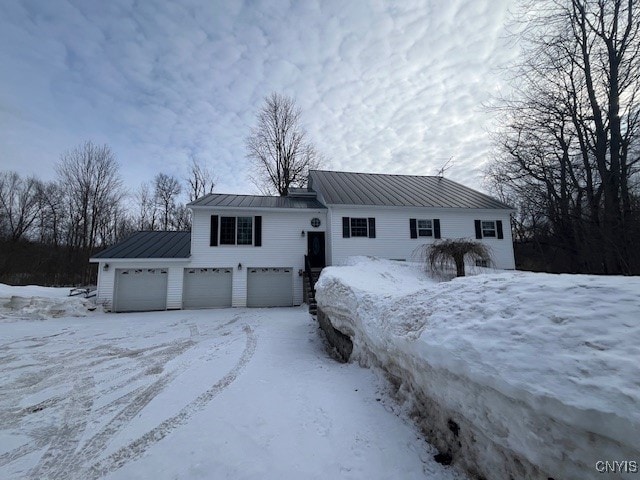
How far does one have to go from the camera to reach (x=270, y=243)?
14234mm

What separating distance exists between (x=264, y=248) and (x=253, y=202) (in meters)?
2.80

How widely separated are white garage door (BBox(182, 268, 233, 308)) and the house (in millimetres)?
47

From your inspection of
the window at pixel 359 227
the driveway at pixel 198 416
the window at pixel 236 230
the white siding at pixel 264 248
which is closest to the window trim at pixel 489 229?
the window at pixel 359 227

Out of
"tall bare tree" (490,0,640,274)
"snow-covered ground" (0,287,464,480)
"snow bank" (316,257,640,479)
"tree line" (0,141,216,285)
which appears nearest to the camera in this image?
"snow bank" (316,257,640,479)

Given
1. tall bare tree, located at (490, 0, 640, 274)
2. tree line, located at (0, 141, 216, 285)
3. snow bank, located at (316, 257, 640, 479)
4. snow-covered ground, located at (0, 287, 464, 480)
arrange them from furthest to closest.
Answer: tree line, located at (0, 141, 216, 285)
tall bare tree, located at (490, 0, 640, 274)
snow-covered ground, located at (0, 287, 464, 480)
snow bank, located at (316, 257, 640, 479)

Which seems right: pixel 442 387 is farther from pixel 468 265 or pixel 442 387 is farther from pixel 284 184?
pixel 284 184

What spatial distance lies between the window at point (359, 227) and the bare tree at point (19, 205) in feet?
87.6

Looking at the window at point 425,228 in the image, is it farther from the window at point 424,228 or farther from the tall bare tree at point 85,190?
the tall bare tree at point 85,190

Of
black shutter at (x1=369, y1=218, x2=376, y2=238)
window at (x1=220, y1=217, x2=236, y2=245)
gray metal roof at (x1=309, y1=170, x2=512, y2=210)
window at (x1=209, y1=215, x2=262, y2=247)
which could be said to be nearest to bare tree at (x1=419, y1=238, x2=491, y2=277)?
black shutter at (x1=369, y1=218, x2=376, y2=238)

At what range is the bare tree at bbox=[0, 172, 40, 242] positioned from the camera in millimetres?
21906

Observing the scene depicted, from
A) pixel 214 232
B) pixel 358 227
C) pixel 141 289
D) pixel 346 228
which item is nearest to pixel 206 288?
pixel 214 232

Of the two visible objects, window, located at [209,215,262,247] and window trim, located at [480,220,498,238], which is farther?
window trim, located at [480,220,498,238]

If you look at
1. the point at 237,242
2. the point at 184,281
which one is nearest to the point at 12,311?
the point at 184,281

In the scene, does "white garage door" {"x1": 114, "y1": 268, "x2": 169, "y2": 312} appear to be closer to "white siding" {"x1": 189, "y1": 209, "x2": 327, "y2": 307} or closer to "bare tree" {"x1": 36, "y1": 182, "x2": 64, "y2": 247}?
"white siding" {"x1": 189, "y1": 209, "x2": 327, "y2": 307}
